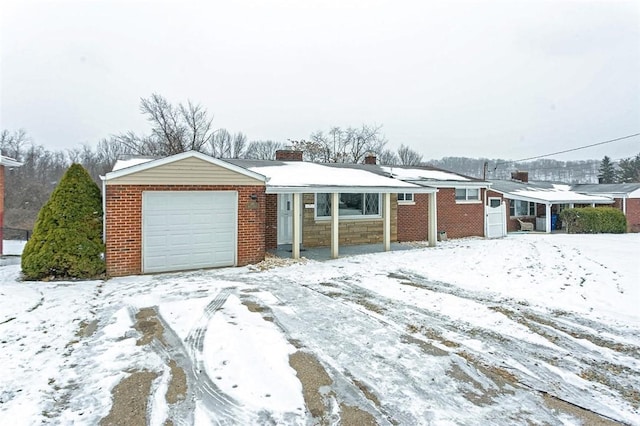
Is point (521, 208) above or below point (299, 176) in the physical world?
below

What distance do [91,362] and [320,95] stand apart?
103ft

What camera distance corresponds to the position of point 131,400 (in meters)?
3.25

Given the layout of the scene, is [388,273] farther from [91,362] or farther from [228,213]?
[91,362]

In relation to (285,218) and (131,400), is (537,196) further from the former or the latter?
(131,400)

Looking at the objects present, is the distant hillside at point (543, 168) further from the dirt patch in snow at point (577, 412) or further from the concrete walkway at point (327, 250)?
the dirt patch in snow at point (577, 412)

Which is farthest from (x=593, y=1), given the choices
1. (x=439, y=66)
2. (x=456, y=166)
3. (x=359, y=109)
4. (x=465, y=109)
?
(x=456, y=166)

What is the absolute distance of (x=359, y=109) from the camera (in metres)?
42.3

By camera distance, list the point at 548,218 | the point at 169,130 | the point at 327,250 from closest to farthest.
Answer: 1. the point at 327,250
2. the point at 548,218
3. the point at 169,130

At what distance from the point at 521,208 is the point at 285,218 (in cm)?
1714

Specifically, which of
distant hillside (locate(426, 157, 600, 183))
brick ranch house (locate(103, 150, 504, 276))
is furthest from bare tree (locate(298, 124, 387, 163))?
brick ranch house (locate(103, 150, 504, 276))

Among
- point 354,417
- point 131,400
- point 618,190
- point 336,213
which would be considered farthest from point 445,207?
point 618,190

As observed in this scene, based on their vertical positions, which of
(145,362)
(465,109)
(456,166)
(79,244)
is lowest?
(145,362)

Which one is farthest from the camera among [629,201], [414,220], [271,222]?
[629,201]

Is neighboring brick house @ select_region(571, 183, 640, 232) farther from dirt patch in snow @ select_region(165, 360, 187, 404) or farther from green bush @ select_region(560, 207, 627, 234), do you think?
dirt patch in snow @ select_region(165, 360, 187, 404)
